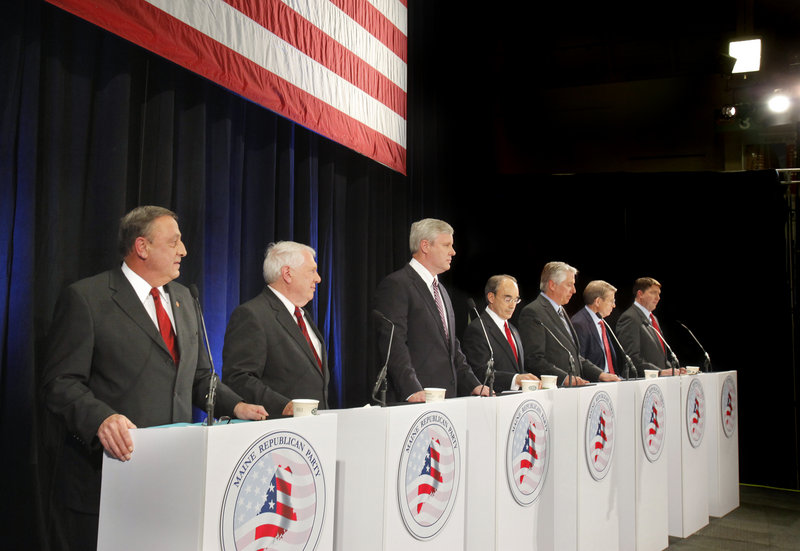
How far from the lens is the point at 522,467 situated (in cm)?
259

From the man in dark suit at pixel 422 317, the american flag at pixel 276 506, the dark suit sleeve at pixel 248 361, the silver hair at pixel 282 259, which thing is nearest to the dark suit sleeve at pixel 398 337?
the man in dark suit at pixel 422 317

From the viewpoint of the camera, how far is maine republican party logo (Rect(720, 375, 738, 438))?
462cm

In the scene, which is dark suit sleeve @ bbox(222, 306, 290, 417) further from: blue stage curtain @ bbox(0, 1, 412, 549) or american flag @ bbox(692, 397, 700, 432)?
american flag @ bbox(692, 397, 700, 432)

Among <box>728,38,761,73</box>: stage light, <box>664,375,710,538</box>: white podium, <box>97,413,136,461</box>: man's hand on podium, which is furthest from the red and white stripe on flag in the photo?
<box>728,38,761,73</box>: stage light

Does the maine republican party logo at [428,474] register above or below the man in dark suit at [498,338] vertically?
below

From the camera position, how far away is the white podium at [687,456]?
12.7 feet

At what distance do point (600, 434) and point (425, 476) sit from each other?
1.20 meters

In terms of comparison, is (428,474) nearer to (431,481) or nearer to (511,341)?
(431,481)

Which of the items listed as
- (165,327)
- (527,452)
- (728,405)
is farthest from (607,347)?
(165,327)

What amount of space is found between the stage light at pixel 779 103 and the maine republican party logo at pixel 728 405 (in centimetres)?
257

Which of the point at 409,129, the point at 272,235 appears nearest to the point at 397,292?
the point at 272,235

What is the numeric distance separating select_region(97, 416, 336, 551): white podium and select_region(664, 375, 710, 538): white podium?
270 centimetres

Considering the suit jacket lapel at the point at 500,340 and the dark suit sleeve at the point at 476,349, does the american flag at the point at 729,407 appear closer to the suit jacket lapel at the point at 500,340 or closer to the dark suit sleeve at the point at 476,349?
the suit jacket lapel at the point at 500,340

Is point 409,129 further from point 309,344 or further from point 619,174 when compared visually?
point 309,344
